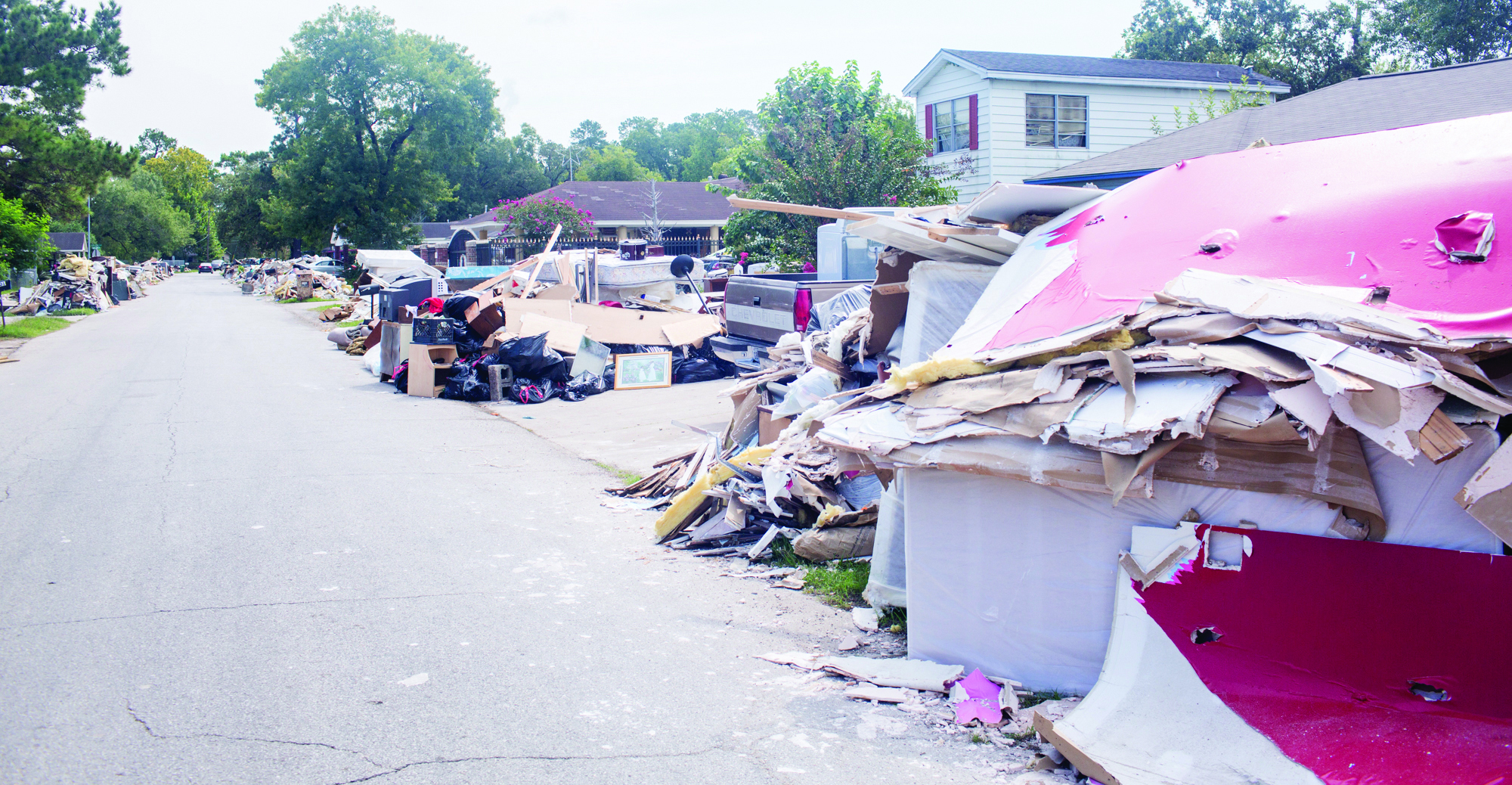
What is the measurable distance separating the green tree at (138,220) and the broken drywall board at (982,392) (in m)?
90.8

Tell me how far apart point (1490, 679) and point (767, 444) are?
450 centimetres

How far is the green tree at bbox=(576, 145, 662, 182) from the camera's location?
9075 centimetres

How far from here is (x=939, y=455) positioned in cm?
386

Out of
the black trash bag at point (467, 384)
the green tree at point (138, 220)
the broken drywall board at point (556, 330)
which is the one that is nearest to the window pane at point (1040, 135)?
the broken drywall board at point (556, 330)

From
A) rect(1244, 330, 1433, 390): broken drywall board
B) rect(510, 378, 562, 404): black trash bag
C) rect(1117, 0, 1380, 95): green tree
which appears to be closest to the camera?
rect(1244, 330, 1433, 390): broken drywall board

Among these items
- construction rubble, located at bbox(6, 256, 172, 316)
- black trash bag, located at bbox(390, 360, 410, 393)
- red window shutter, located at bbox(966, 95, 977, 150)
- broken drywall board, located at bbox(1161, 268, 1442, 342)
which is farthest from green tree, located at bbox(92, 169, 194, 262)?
broken drywall board, located at bbox(1161, 268, 1442, 342)

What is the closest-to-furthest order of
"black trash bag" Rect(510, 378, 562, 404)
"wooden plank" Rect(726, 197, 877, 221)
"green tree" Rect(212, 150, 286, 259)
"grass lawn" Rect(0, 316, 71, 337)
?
1. "wooden plank" Rect(726, 197, 877, 221)
2. "black trash bag" Rect(510, 378, 562, 404)
3. "grass lawn" Rect(0, 316, 71, 337)
4. "green tree" Rect(212, 150, 286, 259)

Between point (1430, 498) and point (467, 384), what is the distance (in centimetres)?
1217

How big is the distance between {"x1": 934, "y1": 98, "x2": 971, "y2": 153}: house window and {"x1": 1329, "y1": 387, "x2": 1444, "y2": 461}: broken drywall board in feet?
61.7

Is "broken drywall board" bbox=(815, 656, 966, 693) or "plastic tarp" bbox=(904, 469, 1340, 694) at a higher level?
"plastic tarp" bbox=(904, 469, 1340, 694)

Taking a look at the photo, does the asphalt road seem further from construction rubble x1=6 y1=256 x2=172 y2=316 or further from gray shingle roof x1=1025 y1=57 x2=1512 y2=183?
construction rubble x1=6 y1=256 x2=172 y2=316

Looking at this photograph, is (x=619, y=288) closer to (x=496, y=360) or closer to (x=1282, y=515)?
(x=496, y=360)

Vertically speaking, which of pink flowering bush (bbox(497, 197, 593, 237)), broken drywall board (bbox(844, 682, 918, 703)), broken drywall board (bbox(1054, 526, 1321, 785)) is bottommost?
broken drywall board (bbox(844, 682, 918, 703))


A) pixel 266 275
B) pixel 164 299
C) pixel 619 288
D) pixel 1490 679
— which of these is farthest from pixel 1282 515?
pixel 266 275
